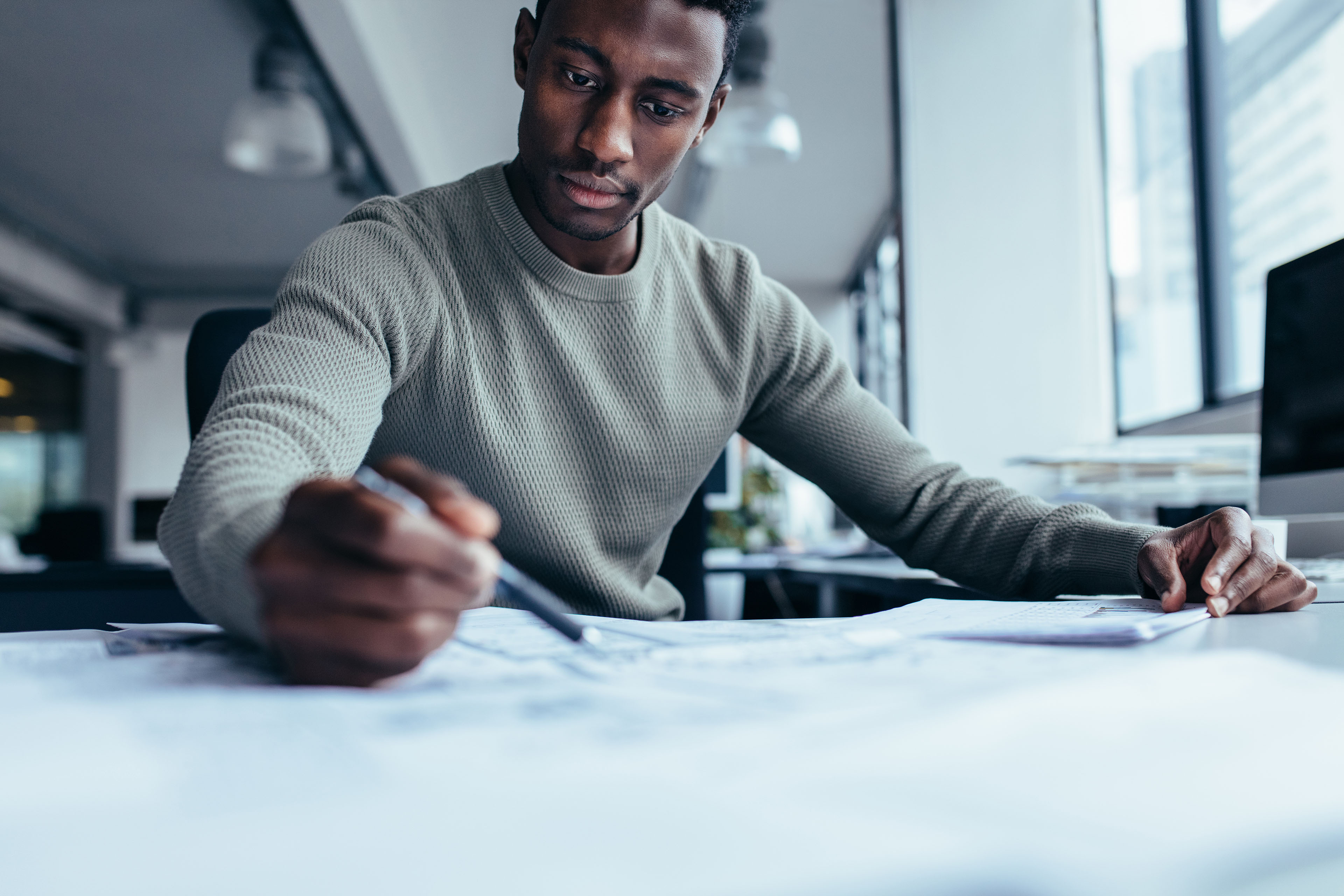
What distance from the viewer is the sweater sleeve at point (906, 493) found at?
927 millimetres

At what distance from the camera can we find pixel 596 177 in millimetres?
948

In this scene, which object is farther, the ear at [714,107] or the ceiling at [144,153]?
the ceiling at [144,153]

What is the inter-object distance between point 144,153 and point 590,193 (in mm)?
5347

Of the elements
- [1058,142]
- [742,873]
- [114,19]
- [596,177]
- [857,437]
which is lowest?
[742,873]

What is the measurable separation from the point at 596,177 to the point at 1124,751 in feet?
2.56

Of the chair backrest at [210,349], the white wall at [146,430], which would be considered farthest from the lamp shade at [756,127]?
the white wall at [146,430]

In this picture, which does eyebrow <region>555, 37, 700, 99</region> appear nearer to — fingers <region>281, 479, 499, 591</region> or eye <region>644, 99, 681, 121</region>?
eye <region>644, 99, 681, 121</region>

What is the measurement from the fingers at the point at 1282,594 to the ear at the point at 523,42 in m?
0.87

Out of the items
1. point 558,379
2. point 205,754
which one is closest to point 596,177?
point 558,379

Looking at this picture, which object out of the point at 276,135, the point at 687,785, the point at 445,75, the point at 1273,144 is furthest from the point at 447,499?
the point at 445,75

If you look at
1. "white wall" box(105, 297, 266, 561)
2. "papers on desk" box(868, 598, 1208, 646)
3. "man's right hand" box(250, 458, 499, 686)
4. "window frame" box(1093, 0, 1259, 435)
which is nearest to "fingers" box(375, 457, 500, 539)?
"man's right hand" box(250, 458, 499, 686)

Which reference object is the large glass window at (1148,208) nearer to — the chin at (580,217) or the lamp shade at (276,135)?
the chin at (580,217)

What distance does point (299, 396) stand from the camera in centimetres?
63

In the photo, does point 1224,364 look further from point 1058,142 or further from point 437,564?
point 437,564
